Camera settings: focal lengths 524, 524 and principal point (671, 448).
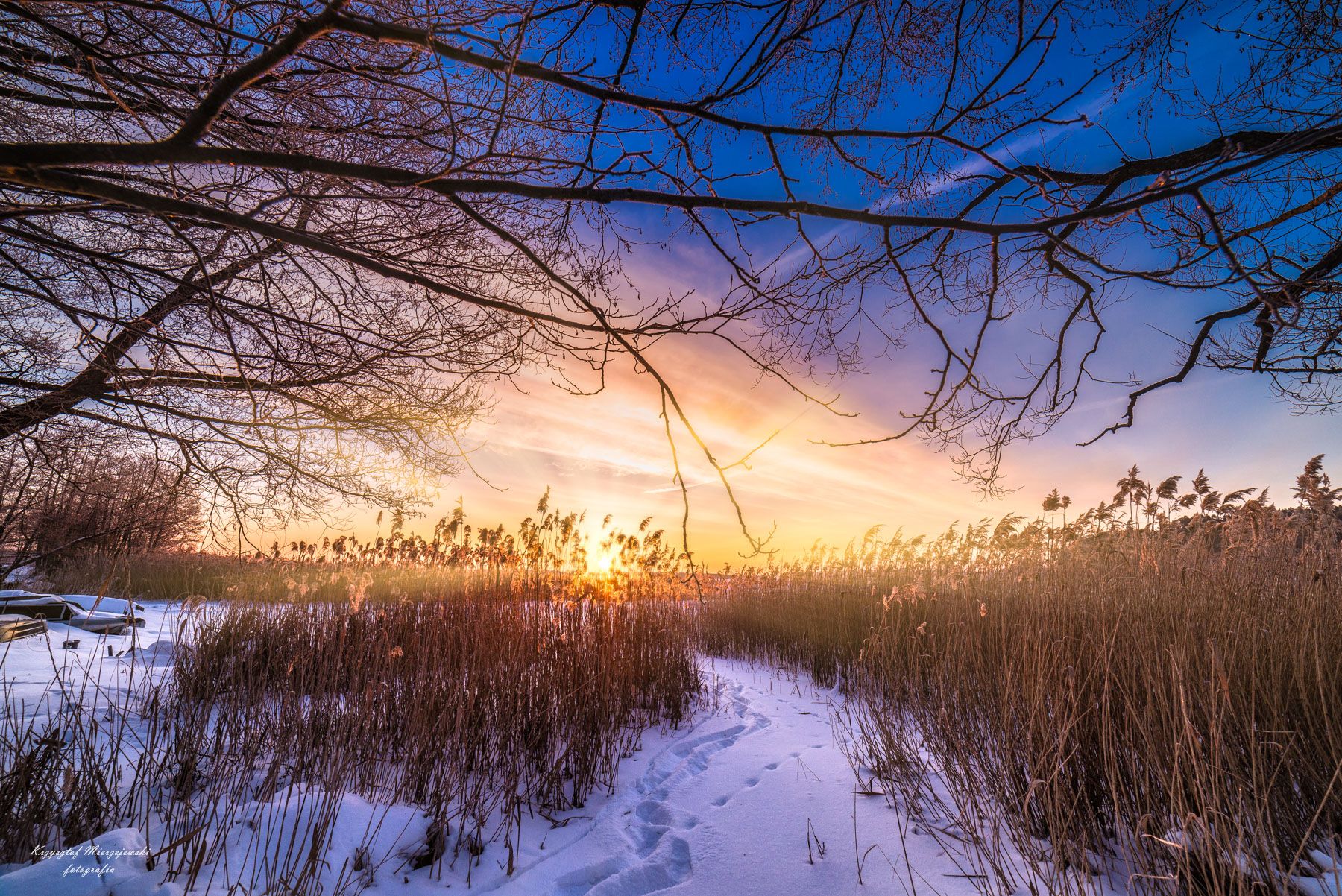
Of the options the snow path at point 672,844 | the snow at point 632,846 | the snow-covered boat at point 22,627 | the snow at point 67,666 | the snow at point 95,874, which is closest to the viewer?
the snow at point 95,874

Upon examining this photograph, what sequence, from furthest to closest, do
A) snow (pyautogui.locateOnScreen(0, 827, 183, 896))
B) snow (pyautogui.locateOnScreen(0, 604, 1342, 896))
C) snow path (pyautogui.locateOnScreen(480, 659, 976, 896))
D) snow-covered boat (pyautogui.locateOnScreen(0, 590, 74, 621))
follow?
snow-covered boat (pyautogui.locateOnScreen(0, 590, 74, 621)) < snow path (pyautogui.locateOnScreen(480, 659, 976, 896)) < snow (pyautogui.locateOnScreen(0, 604, 1342, 896)) < snow (pyautogui.locateOnScreen(0, 827, 183, 896))

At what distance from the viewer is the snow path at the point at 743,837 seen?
2.06 metres

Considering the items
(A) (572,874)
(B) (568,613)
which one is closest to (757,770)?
(A) (572,874)

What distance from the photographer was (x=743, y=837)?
8.02ft

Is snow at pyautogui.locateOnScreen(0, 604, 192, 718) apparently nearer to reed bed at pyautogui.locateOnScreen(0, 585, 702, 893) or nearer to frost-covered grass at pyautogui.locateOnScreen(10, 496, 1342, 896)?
frost-covered grass at pyautogui.locateOnScreen(10, 496, 1342, 896)

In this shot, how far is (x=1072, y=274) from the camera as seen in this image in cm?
311

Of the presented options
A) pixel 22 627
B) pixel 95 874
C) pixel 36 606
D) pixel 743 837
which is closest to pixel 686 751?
pixel 743 837

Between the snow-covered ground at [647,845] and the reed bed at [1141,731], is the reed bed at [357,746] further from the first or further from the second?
the reed bed at [1141,731]

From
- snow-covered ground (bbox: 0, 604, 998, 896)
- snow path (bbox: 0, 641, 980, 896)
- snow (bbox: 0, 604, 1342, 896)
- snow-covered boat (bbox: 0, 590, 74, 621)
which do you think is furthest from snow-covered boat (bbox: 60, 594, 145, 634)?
snow (bbox: 0, 604, 1342, 896)

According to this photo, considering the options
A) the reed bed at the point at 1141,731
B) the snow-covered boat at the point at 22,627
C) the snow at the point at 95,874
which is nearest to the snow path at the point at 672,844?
the snow at the point at 95,874

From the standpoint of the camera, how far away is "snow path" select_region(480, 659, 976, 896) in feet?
6.77

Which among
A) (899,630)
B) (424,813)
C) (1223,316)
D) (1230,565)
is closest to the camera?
(424,813)

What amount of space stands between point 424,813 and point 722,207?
308 cm

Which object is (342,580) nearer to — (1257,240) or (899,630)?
(899,630)
